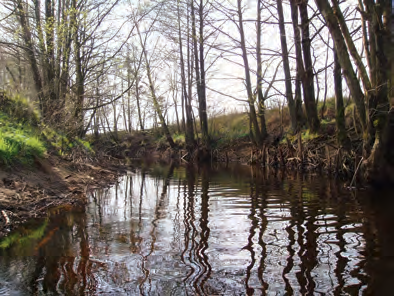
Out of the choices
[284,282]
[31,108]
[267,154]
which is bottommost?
[284,282]

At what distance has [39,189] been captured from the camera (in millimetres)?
6301

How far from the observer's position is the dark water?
2809 mm

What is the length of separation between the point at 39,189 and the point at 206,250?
400 centimetres

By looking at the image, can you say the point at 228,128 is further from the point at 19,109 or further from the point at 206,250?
the point at 206,250

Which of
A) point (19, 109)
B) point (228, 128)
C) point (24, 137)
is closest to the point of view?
point (24, 137)

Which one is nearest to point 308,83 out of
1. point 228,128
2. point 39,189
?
point 39,189

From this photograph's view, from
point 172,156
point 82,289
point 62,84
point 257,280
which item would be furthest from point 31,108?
point 172,156

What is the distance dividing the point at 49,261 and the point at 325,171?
9.96 meters

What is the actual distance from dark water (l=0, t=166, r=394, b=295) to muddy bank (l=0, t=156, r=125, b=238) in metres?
0.28

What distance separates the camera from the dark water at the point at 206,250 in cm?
281

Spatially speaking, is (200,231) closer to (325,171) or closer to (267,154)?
(325,171)

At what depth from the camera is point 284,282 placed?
2.87 meters

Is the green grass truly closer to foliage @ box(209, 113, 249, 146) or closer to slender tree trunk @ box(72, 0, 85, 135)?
slender tree trunk @ box(72, 0, 85, 135)

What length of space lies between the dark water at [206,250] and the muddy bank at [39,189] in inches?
11.0
